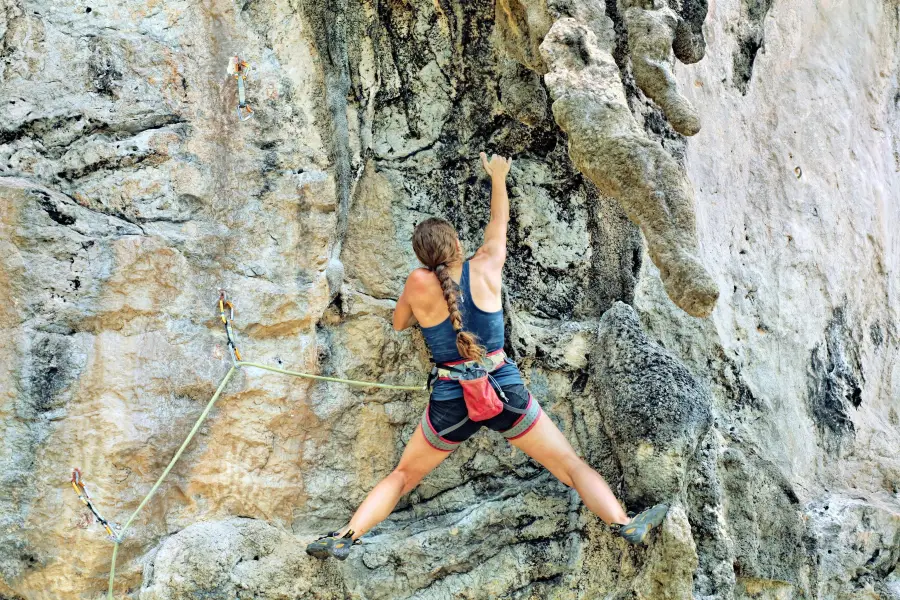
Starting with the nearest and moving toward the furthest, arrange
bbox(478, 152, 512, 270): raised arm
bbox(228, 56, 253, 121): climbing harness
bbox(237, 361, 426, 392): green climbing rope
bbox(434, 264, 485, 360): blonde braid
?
1. bbox(434, 264, 485, 360): blonde braid
2. bbox(478, 152, 512, 270): raised arm
3. bbox(237, 361, 426, 392): green climbing rope
4. bbox(228, 56, 253, 121): climbing harness

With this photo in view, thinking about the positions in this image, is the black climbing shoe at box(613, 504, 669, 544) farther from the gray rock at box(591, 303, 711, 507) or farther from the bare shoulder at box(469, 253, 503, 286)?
the bare shoulder at box(469, 253, 503, 286)

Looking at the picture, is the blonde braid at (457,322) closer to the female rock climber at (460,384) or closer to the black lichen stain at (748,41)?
the female rock climber at (460,384)

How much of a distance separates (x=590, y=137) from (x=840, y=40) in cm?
304

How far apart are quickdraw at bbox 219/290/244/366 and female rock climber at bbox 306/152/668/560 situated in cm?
66

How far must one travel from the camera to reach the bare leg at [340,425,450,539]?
3.50 metres

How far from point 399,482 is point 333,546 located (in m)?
0.35

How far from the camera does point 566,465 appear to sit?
359 centimetres

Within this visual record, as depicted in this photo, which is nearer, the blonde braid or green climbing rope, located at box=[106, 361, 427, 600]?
the blonde braid

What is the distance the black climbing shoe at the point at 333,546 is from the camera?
3436mm

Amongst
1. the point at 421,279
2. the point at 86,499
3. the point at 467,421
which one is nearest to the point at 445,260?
the point at 421,279

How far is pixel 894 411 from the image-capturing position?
5.22 metres

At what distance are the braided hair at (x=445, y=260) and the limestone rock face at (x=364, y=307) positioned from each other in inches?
21.7

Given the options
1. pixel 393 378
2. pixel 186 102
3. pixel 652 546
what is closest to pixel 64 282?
pixel 186 102

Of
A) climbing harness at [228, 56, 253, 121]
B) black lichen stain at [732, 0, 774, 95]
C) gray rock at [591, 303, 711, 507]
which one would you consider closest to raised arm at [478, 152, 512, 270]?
gray rock at [591, 303, 711, 507]
